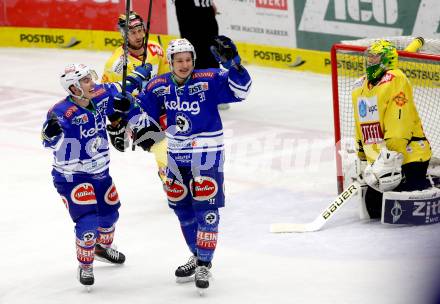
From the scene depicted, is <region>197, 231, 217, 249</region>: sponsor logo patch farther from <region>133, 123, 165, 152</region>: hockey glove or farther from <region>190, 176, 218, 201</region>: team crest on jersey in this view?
<region>133, 123, 165, 152</region>: hockey glove

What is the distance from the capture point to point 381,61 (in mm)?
7391

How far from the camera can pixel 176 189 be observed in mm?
6293

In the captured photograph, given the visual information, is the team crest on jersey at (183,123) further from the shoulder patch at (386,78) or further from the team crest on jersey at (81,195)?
the shoulder patch at (386,78)

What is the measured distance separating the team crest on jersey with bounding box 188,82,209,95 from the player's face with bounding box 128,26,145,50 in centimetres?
202

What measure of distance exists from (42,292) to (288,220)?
2.12 meters

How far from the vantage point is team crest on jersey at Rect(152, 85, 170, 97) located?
624 centimetres

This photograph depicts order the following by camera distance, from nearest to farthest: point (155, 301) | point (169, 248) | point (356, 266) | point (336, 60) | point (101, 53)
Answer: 1. point (155, 301)
2. point (356, 266)
3. point (169, 248)
4. point (336, 60)
5. point (101, 53)

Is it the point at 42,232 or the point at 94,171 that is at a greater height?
the point at 94,171

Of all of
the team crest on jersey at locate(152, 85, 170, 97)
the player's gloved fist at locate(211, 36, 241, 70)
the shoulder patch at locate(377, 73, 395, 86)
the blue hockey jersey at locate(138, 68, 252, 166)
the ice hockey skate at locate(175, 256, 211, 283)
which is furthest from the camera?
the shoulder patch at locate(377, 73, 395, 86)

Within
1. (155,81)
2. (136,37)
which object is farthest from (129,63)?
(155,81)

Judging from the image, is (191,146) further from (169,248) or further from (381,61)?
(381,61)

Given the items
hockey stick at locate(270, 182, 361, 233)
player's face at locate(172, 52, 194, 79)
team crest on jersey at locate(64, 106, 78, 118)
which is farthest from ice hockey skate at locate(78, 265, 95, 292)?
hockey stick at locate(270, 182, 361, 233)

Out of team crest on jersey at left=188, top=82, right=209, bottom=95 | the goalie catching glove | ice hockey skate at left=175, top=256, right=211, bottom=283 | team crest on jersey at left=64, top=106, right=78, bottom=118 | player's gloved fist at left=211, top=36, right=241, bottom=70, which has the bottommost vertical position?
ice hockey skate at left=175, top=256, right=211, bottom=283

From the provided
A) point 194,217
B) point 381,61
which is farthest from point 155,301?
point 381,61
